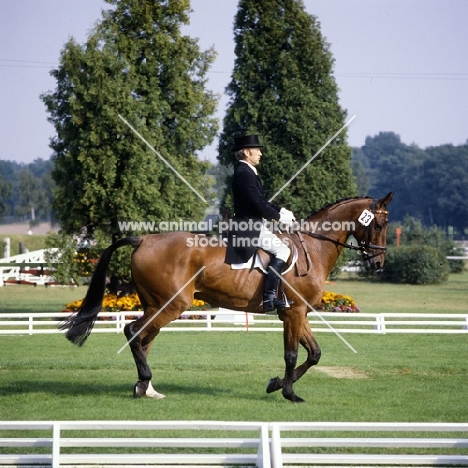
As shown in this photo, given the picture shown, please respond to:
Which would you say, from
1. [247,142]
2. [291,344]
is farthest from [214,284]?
[247,142]

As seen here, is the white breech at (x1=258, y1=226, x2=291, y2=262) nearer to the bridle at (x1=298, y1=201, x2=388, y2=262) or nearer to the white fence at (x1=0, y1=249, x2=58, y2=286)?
the bridle at (x1=298, y1=201, x2=388, y2=262)

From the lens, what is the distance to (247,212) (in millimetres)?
10289

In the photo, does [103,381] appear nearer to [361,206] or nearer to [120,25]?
[361,206]

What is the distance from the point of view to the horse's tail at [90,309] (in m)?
10.4

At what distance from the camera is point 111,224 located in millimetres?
24562

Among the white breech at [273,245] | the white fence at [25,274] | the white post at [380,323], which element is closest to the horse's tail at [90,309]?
the white breech at [273,245]

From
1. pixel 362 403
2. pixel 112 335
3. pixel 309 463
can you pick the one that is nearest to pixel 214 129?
pixel 112 335

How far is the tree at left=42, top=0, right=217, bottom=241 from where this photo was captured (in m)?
24.0

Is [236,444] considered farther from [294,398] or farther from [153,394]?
[153,394]

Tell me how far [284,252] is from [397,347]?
27.2 feet

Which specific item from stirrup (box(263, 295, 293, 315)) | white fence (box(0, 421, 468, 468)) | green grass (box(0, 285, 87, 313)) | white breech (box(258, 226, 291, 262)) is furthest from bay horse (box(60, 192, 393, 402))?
green grass (box(0, 285, 87, 313))

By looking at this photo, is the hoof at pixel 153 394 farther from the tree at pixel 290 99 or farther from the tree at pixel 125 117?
the tree at pixel 290 99

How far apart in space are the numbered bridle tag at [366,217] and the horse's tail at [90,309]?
3188mm

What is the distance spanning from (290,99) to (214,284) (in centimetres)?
2026
